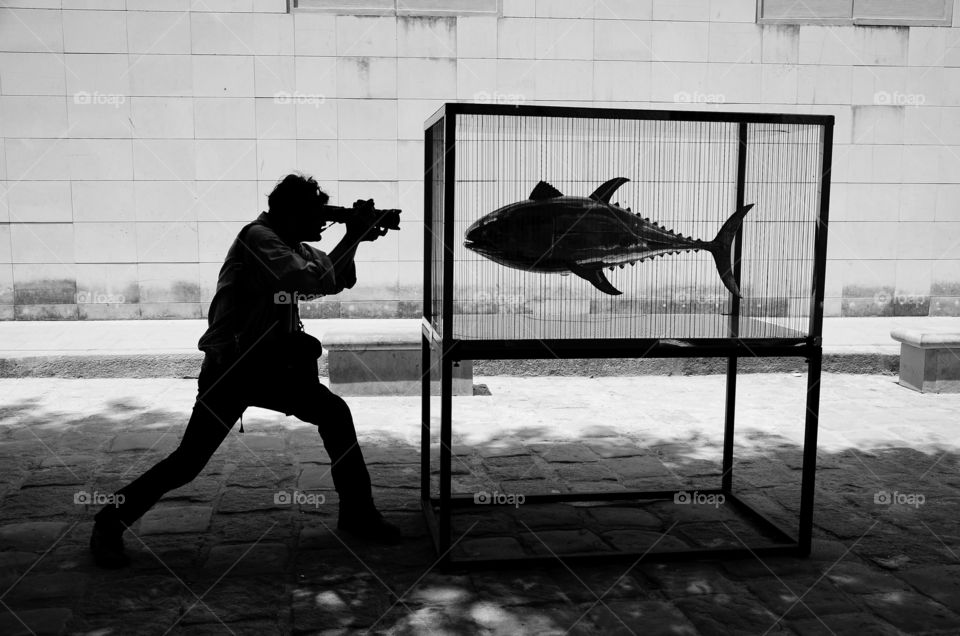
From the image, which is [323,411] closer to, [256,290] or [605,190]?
[256,290]

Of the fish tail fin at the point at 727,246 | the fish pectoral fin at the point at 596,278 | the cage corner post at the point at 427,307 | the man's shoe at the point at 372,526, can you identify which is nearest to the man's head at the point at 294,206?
the cage corner post at the point at 427,307

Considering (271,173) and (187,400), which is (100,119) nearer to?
(271,173)

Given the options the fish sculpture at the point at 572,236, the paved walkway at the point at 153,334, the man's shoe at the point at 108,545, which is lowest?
the man's shoe at the point at 108,545

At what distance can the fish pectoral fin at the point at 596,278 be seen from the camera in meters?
4.43

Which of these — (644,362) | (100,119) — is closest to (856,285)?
(644,362)

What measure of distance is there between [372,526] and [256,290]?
134 cm

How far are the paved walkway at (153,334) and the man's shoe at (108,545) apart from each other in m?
4.34

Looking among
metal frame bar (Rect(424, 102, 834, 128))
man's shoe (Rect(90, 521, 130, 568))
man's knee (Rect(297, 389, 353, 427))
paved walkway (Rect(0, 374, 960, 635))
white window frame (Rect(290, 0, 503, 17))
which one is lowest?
paved walkway (Rect(0, 374, 960, 635))

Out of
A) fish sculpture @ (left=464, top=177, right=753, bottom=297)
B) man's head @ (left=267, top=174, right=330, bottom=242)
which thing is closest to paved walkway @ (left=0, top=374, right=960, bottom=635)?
fish sculpture @ (left=464, top=177, right=753, bottom=297)

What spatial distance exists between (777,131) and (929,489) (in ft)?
8.52

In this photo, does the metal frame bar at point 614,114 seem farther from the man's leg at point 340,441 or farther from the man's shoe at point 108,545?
the man's shoe at point 108,545

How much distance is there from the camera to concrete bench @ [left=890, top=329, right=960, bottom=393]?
331 inches

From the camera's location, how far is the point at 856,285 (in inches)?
446

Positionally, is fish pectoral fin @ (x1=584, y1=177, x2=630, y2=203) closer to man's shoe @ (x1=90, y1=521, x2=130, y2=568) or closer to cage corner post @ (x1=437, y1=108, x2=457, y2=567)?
cage corner post @ (x1=437, y1=108, x2=457, y2=567)
